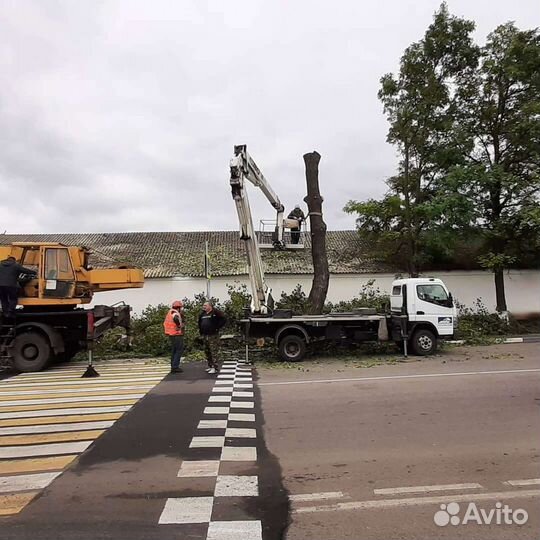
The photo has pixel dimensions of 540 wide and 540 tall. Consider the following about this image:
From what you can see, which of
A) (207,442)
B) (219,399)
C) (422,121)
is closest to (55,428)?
(207,442)

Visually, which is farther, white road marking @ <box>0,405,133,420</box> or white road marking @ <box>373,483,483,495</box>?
white road marking @ <box>0,405,133,420</box>

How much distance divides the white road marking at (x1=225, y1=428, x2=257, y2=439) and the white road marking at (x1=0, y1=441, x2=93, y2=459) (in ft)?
5.84

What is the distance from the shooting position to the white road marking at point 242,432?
6699 mm

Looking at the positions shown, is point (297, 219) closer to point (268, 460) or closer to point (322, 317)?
point (322, 317)

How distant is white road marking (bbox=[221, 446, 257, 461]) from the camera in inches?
225

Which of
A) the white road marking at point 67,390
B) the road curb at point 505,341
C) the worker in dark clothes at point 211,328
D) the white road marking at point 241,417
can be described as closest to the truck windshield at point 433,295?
the road curb at point 505,341

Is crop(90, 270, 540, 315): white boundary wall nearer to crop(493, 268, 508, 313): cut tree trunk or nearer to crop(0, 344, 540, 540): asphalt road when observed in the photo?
crop(493, 268, 508, 313): cut tree trunk

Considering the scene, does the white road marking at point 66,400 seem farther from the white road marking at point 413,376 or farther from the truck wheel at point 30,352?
the truck wheel at point 30,352

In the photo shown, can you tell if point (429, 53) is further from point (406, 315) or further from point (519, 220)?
point (406, 315)

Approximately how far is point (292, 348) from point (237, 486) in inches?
395

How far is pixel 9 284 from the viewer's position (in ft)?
42.1

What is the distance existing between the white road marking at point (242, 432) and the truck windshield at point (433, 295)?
10269mm

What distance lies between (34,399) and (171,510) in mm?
6181

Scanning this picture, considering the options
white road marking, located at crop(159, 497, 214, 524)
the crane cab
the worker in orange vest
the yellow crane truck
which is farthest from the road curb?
white road marking, located at crop(159, 497, 214, 524)
